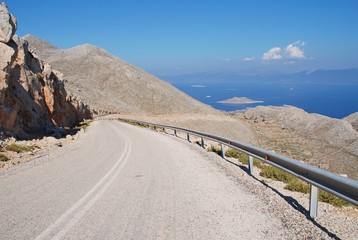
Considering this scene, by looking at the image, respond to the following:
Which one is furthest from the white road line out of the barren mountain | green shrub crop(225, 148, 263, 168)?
the barren mountain

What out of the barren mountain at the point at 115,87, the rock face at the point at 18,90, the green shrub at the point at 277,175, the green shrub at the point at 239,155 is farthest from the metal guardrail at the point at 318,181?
the barren mountain at the point at 115,87

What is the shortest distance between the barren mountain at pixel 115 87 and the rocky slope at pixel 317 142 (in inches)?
1692

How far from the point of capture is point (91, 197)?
7.79 meters

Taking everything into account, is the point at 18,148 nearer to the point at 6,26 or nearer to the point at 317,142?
the point at 6,26

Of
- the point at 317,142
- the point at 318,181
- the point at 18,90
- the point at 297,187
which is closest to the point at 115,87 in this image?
the point at 317,142

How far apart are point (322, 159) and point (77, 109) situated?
34.9 metres

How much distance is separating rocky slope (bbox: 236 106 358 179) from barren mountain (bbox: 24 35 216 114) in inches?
1692

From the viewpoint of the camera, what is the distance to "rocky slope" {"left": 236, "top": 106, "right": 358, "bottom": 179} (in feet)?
120

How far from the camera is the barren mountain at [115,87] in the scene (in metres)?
109

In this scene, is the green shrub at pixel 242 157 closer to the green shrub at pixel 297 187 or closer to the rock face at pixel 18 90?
the green shrub at pixel 297 187

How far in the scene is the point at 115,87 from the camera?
128 metres

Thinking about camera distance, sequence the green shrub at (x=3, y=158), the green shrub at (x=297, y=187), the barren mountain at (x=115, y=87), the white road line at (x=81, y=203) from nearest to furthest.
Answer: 1. the white road line at (x=81, y=203)
2. the green shrub at (x=297, y=187)
3. the green shrub at (x=3, y=158)
4. the barren mountain at (x=115, y=87)

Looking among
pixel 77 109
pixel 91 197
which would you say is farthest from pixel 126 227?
pixel 77 109

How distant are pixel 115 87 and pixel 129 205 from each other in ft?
405
